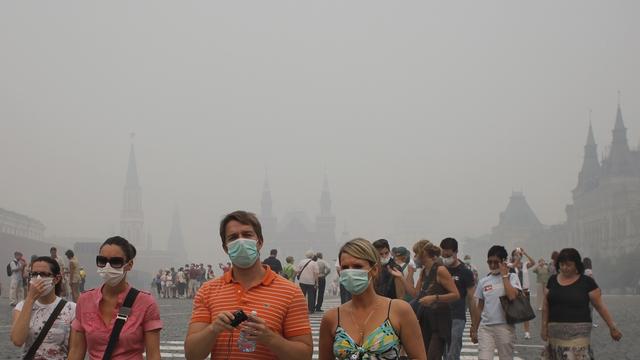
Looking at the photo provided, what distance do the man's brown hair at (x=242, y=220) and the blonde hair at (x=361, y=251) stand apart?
17.0 inches

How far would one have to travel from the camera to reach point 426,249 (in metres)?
7.96

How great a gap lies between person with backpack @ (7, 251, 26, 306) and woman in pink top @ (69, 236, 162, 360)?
17.8 m

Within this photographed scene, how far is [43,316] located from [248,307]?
170 centimetres

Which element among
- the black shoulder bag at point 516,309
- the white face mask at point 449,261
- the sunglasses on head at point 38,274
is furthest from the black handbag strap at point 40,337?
the black shoulder bag at point 516,309

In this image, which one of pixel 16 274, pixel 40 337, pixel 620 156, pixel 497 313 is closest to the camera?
pixel 40 337

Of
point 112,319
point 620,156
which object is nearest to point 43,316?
point 112,319

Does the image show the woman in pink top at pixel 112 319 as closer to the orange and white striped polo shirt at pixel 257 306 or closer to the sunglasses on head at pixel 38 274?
the orange and white striped polo shirt at pixel 257 306

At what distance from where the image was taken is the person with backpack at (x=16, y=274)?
21.3 m

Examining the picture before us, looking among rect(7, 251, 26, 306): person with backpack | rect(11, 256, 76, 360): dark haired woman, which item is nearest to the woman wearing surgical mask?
rect(11, 256, 76, 360): dark haired woman

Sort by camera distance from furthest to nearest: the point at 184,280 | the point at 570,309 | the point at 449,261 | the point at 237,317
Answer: the point at 184,280
the point at 449,261
the point at 570,309
the point at 237,317

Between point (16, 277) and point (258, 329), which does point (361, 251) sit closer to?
point (258, 329)

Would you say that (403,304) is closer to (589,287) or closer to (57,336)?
(57,336)

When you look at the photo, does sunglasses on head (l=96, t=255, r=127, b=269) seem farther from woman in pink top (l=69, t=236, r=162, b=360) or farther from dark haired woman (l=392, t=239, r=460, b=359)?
dark haired woman (l=392, t=239, r=460, b=359)

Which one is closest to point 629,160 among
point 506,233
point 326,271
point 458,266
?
point 506,233
